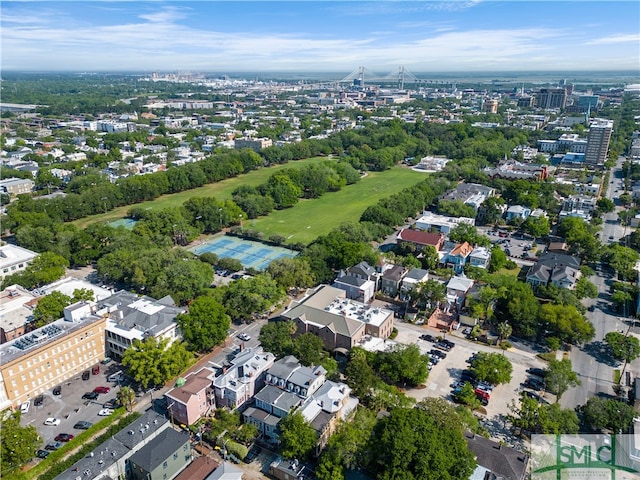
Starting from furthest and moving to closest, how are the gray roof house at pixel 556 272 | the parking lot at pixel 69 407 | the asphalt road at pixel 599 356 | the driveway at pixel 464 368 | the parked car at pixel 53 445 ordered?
the gray roof house at pixel 556 272 → the asphalt road at pixel 599 356 → the driveway at pixel 464 368 → the parking lot at pixel 69 407 → the parked car at pixel 53 445

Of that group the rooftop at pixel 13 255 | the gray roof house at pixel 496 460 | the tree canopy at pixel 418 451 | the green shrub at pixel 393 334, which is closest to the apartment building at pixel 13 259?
the rooftop at pixel 13 255

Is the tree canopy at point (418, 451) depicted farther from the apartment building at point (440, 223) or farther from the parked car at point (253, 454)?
the apartment building at point (440, 223)

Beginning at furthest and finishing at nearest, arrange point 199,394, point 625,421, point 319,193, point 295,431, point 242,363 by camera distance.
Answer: point 319,193, point 242,363, point 199,394, point 625,421, point 295,431

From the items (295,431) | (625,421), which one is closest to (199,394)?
(295,431)

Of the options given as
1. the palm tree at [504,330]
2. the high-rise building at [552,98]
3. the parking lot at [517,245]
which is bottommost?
the parking lot at [517,245]

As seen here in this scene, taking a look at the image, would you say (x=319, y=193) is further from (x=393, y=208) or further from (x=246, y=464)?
(x=246, y=464)

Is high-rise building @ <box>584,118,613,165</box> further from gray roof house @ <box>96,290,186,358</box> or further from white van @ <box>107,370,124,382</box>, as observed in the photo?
white van @ <box>107,370,124,382</box>

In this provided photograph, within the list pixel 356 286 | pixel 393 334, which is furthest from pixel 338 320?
pixel 356 286
